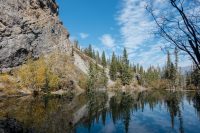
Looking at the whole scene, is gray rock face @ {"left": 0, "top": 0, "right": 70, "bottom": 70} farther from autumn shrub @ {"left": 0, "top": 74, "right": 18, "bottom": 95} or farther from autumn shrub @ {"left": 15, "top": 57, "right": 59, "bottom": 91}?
autumn shrub @ {"left": 15, "top": 57, "right": 59, "bottom": 91}

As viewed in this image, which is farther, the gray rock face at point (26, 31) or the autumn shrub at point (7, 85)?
the gray rock face at point (26, 31)

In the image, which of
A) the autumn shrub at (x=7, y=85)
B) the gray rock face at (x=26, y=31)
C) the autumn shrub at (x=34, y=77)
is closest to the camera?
the autumn shrub at (x=7, y=85)

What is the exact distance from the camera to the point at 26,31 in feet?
405

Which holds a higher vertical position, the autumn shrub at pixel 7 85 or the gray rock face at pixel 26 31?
the gray rock face at pixel 26 31

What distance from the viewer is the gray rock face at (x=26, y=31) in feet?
371

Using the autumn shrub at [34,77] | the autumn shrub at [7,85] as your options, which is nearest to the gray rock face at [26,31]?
the autumn shrub at [7,85]

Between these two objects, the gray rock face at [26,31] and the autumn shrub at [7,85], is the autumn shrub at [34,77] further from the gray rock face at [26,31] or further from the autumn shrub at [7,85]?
the gray rock face at [26,31]

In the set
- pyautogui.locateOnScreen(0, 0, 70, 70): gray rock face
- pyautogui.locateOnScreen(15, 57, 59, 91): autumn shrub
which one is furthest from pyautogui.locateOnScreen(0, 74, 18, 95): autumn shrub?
pyautogui.locateOnScreen(0, 0, 70, 70): gray rock face

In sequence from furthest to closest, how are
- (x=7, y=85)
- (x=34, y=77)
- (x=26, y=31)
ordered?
1. (x=26, y=31)
2. (x=34, y=77)
3. (x=7, y=85)

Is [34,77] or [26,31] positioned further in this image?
[26,31]

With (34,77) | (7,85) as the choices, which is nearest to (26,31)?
(34,77)

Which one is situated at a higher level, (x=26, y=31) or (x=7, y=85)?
(x=26, y=31)

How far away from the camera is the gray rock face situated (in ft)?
371

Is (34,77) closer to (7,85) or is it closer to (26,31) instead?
(7,85)
